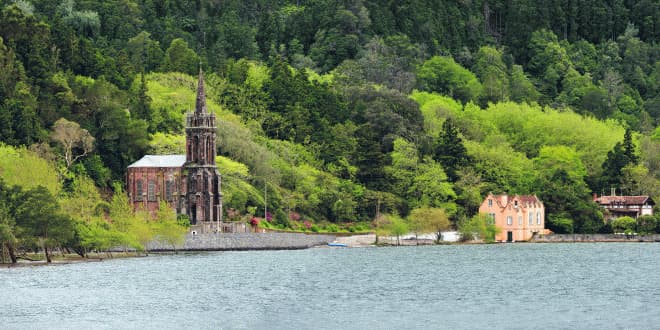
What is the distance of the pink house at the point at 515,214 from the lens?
484 feet

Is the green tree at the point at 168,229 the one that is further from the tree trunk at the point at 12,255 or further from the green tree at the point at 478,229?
the green tree at the point at 478,229

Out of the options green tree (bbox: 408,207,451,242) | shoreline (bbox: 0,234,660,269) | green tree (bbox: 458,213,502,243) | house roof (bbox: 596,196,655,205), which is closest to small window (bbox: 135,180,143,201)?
shoreline (bbox: 0,234,660,269)

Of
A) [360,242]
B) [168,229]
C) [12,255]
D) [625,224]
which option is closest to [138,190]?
[168,229]

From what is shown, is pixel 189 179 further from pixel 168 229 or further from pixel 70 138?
pixel 168 229

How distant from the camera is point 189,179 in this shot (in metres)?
135

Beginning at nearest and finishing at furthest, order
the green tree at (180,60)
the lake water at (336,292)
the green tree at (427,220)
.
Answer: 1. the lake water at (336,292)
2. the green tree at (427,220)
3. the green tree at (180,60)

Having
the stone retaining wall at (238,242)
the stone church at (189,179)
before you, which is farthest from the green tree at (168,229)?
the stone church at (189,179)

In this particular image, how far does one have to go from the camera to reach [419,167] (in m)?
152

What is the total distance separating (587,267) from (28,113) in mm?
52226

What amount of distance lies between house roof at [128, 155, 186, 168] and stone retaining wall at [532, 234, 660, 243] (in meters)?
36.6

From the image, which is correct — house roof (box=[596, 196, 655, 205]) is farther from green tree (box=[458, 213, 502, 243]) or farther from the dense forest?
green tree (box=[458, 213, 502, 243])

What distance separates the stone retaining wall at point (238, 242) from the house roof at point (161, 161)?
9816mm

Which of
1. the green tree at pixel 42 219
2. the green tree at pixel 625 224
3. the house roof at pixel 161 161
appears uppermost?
the house roof at pixel 161 161

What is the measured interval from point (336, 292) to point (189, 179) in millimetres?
49959
